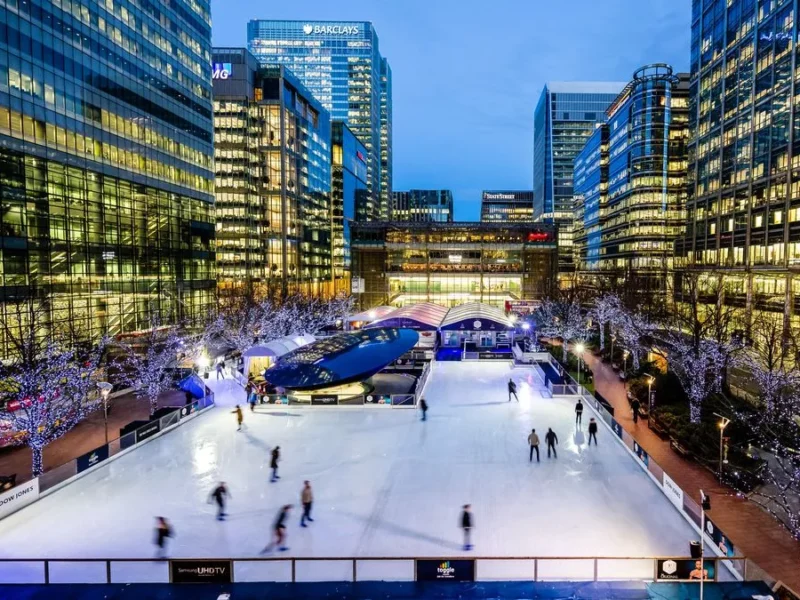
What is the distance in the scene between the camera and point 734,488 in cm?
1594

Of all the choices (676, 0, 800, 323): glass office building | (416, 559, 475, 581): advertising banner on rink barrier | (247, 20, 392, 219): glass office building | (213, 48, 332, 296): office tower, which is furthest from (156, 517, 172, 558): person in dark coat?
(247, 20, 392, 219): glass office building

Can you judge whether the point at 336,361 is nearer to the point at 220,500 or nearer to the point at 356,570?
the point at 220,500

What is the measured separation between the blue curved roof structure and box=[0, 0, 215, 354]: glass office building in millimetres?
20268

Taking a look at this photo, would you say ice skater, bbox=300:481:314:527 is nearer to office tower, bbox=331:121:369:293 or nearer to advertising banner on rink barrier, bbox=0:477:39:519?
advertising banner on rink barrier, bbox=0:477:39:519

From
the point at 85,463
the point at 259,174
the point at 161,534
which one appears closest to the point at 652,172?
the point at 259,174

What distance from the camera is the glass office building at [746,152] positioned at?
4644 centimetres

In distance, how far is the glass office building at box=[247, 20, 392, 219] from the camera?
550ft

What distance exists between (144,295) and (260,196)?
46.2m

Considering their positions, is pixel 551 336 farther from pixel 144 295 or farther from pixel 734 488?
pixel 144 295

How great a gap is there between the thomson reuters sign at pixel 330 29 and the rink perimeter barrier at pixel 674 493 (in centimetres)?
17566

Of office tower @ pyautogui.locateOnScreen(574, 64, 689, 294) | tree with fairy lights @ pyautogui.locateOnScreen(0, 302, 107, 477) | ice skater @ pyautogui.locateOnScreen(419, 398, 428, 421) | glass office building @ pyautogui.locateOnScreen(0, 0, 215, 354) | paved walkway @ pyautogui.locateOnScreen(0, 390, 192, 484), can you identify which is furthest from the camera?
office tower @ pyautogui.locateOnScreen(574, 64, 689, 294)

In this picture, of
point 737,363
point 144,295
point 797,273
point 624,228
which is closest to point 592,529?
point 737,363

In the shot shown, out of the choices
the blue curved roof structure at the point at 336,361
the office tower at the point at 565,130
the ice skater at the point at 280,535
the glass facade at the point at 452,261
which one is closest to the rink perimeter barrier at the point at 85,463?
the blue curved roof structure at the point at 336,361

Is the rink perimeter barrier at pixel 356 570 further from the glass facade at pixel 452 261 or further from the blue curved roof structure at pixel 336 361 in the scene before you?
the glass facade at pixel 452 261
